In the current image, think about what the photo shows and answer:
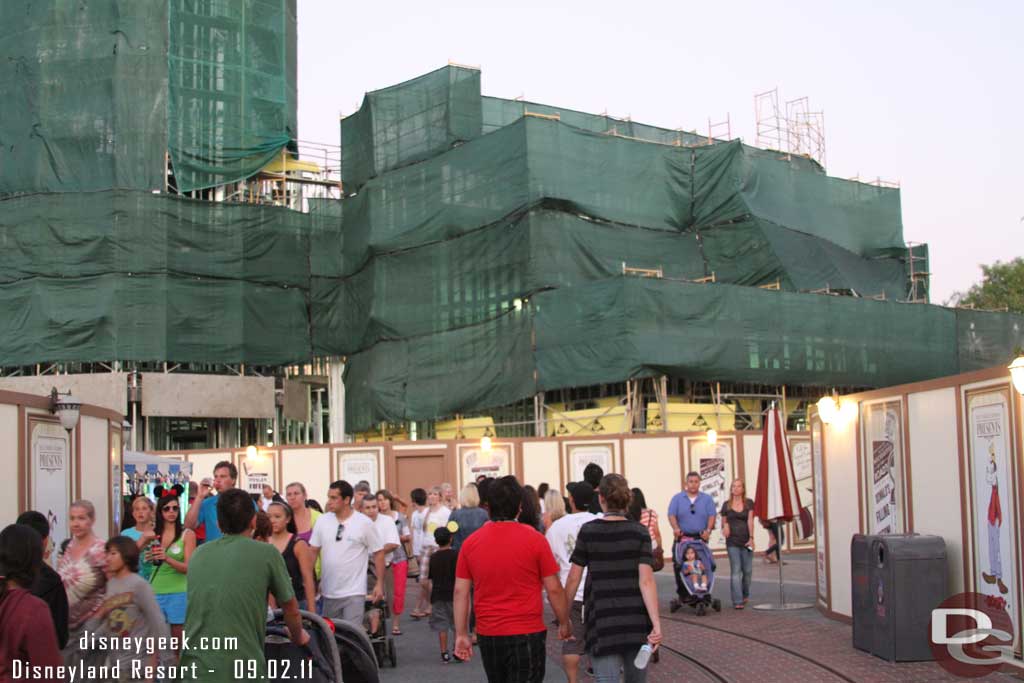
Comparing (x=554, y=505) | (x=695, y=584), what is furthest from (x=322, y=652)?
(x=695, y=584)

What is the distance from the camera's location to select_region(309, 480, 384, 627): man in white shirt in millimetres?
9969

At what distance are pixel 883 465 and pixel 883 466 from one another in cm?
1

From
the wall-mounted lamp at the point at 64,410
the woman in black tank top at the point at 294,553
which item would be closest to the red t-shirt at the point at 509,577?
the woman in black tank top at the point at 294,553

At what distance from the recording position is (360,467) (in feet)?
92.9

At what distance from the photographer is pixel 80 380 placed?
3788 cm

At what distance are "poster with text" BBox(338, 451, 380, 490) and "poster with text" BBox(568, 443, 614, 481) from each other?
463 cm

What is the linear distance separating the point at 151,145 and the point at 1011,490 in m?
33.8

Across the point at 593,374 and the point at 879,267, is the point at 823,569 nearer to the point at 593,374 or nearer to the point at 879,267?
the point at 593,374

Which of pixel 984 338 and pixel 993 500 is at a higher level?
pixel 984 338

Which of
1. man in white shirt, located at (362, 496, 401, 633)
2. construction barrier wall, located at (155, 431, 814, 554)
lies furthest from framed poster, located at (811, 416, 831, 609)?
construction barrier wall, located at (155, 431, 814, 554)

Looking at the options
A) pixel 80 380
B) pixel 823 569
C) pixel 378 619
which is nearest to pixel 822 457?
pixel 823 569

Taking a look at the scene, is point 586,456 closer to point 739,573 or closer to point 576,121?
point 739,573

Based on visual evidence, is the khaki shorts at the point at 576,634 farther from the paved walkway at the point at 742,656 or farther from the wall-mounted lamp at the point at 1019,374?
the wall-mounted lamp at the point at 1019,374

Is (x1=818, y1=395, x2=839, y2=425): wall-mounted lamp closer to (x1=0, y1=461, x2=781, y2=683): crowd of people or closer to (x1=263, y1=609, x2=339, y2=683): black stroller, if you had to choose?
(x1=0, y1=461, x2=781, y2=683): crowd of people
